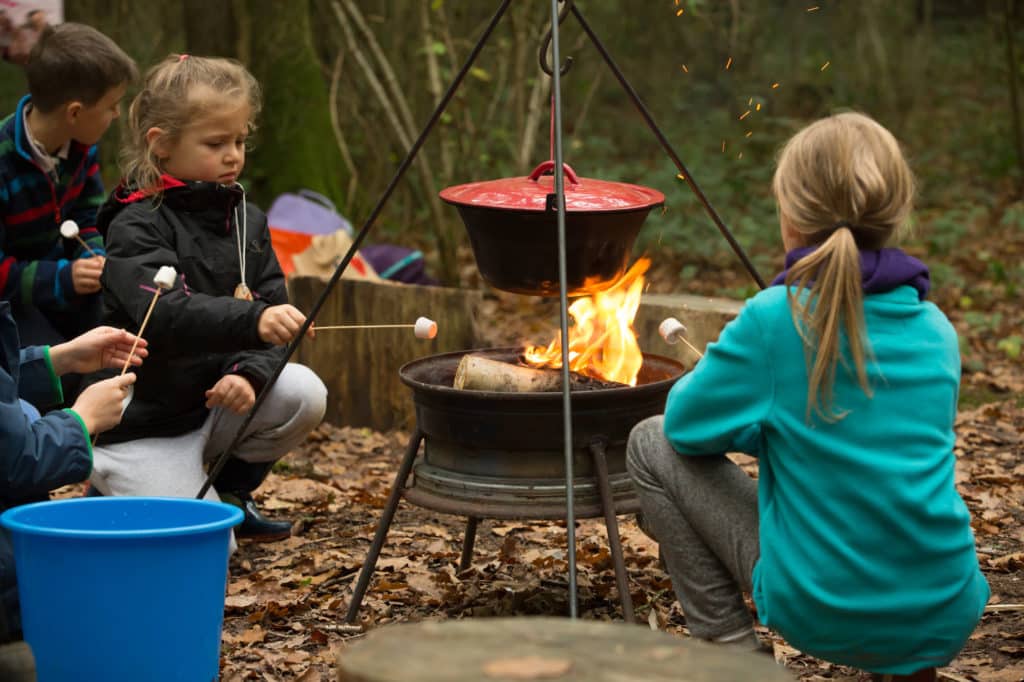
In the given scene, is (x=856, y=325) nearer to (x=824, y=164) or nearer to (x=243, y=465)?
(x=824, y=164)

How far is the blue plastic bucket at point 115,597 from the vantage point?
8.61 feet

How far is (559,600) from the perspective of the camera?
3.69m

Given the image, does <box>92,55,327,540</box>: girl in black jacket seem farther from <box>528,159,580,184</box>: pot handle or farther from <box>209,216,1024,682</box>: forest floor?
<box>528,159,580,184</box>: pot handle

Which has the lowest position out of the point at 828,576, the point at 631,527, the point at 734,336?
the point at 631,527

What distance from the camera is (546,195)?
3.40 metres

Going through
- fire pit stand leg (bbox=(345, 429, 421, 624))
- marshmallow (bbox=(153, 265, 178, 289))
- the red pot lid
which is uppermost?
the red pot lid

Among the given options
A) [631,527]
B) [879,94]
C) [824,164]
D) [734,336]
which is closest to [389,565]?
[631,527]

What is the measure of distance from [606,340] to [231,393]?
1.22 metres

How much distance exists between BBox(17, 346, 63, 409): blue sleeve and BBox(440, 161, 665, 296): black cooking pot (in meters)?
1.16

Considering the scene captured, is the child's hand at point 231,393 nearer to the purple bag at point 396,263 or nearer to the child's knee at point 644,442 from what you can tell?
the child's knee at point 644,442

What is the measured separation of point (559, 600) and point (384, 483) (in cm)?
162

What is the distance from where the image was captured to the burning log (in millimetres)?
3441

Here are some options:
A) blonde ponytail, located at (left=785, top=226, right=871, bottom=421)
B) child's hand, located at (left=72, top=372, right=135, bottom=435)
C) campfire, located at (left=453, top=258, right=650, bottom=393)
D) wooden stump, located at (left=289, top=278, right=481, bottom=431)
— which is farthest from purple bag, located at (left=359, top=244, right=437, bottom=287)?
blonde ponytail, located at (left=785, top=226, right=871, bottom=421)

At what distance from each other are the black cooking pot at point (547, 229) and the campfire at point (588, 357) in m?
0.17
